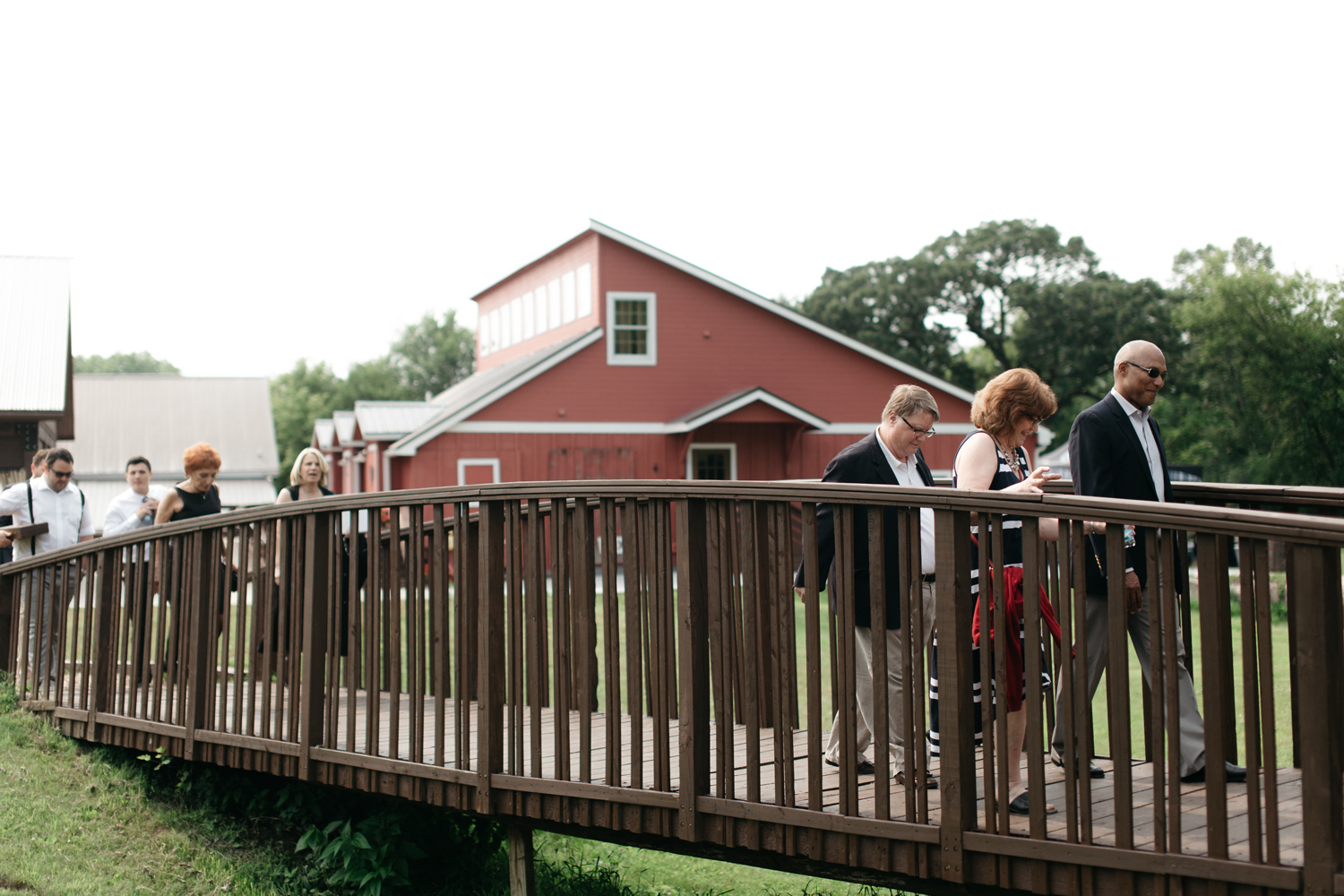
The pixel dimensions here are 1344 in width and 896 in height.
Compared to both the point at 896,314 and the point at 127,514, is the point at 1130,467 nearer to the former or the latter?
the point at 127,514

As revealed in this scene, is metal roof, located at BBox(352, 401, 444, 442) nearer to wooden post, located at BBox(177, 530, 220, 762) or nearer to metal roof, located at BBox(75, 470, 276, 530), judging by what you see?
metal roof, located at BBox(75, 470, 276, 530)

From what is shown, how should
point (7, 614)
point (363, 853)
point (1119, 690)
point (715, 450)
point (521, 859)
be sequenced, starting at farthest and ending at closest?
point (715, 450) → point (7, 614) → point (363, 853) → point (521, 859) → point (1119, 690)

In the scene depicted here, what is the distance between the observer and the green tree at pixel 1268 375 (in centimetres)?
3600

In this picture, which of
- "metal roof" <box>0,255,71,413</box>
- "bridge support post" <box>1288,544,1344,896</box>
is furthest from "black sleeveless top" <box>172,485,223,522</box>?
"metal roof" <box>0,255,71,413</box>

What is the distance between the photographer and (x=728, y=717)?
4277mm

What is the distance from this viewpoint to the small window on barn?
2445 centimetres

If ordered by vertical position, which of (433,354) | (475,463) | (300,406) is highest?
(433,354)

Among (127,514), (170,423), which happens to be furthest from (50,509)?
(170,423)

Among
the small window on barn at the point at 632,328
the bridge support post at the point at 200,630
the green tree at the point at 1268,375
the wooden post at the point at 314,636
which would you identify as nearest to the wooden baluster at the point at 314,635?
the wooden post at the point at 314,636

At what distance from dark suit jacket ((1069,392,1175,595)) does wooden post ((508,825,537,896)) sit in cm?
297

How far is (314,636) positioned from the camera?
219 inches

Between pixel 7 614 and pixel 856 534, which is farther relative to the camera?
pixel 7 614

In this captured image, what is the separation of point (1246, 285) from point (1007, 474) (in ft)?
136

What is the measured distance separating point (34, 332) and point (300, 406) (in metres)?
63.2
